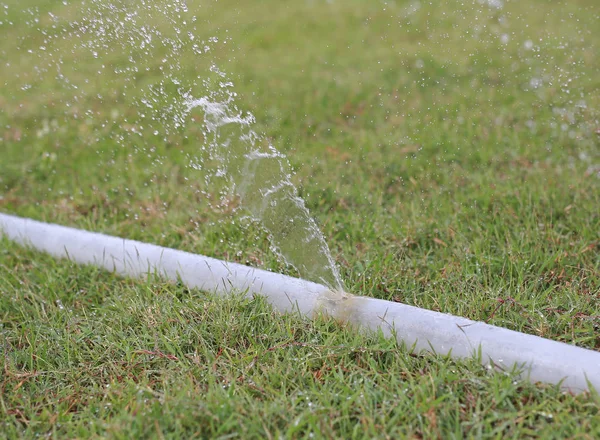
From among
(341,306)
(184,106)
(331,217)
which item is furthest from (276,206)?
(184,106)

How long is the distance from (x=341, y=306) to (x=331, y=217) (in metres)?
0.95

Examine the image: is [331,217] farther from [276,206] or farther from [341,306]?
[341,306]

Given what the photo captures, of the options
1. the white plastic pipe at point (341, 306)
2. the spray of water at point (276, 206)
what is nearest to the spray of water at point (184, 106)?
the spray of water at point (276, 206)

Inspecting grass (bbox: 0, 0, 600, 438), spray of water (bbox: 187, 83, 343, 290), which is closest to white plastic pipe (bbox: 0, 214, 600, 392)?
grass (bbox: 0, 0, 600, 438)

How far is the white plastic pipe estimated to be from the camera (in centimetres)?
191

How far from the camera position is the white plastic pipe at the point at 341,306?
191 centimetres

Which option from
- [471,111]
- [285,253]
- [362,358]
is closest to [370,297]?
[362,358]

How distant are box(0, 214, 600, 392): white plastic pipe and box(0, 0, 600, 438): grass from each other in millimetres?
54

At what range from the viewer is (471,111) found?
424 cm

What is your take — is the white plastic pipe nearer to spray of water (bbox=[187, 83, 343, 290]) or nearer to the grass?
the grass

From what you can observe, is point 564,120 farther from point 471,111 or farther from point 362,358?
point 362,358

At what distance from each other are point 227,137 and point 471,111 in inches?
69.5

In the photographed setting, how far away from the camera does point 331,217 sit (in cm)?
317

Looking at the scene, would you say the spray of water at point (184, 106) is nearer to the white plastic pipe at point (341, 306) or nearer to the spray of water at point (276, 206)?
the spray of water at point (276, 206)
